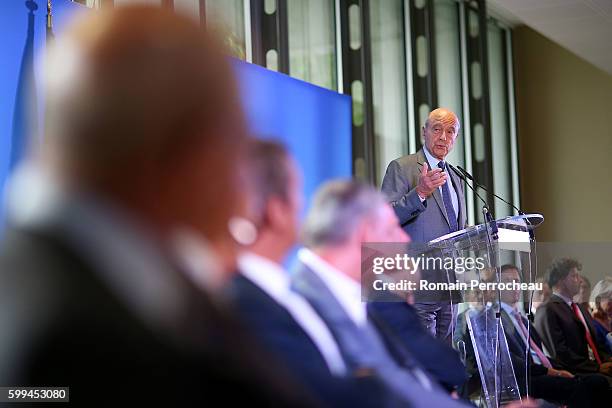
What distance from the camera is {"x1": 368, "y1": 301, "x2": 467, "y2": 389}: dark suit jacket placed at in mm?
911

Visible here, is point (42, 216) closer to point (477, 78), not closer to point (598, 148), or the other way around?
point (477, 78)

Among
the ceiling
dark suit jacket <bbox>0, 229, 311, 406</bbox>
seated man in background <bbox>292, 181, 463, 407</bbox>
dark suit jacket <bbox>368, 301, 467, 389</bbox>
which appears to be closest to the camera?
dark suit jacket <bbox>0, 229, 311, 406</bbox>

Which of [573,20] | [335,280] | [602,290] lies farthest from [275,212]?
[573,20]

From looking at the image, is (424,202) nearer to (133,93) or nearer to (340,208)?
(340,208)

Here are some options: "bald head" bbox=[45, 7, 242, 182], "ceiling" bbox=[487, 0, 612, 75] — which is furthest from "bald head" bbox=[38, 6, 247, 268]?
"ceiling" bbox=[487, 0, 612, 75]

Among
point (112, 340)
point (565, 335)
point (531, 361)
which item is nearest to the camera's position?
point (112, 340)

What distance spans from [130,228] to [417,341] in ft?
1.76

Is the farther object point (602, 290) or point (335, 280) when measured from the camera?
point (602, 290)

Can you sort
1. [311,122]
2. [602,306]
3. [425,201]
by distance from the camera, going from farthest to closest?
[311,122], [425,201], [602,306]

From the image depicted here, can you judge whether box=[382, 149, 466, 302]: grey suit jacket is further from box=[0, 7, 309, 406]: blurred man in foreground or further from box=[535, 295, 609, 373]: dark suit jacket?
box=[0, 7, 309, 406]: blurred man in foreground

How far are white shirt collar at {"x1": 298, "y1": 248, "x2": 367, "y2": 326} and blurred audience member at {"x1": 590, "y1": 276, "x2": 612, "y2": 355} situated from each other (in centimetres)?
276

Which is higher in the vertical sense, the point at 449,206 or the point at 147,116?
the point at 449,206

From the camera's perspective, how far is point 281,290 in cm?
70

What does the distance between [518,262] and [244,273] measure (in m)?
2.43
